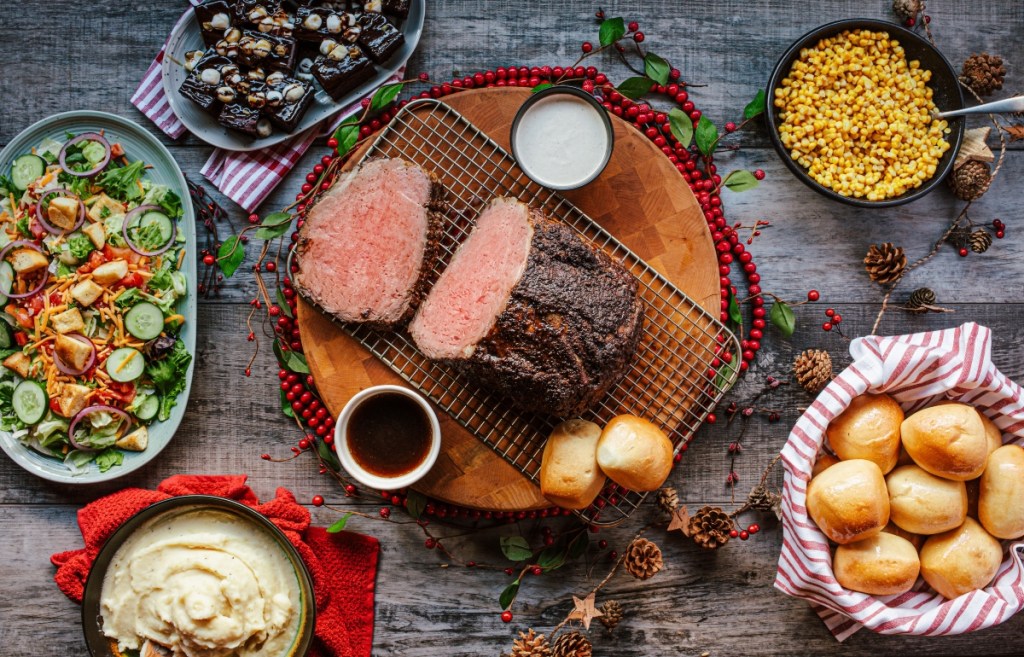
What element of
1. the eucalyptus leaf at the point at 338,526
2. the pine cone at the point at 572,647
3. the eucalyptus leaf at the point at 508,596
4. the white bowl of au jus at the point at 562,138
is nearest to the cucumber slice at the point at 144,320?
the eucalyptus leaf at the point at 338,526

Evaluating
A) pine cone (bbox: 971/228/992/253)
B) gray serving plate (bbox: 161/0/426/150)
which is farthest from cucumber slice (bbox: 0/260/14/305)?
pine cone (bbox: 971/228/992/253)

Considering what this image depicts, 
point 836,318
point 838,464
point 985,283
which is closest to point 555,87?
point 836,318

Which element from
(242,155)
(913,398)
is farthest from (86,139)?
(913,398)

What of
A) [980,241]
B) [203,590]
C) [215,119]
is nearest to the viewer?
[203,590]

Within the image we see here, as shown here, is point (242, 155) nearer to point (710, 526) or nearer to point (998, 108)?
point (710, 526)

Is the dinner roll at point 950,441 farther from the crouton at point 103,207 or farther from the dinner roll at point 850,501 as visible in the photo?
the crouton at point 103,207

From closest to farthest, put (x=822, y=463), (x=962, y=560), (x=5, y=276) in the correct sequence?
(x=962, y=560) → (x=822, y=463) → (x=5, y=276)
